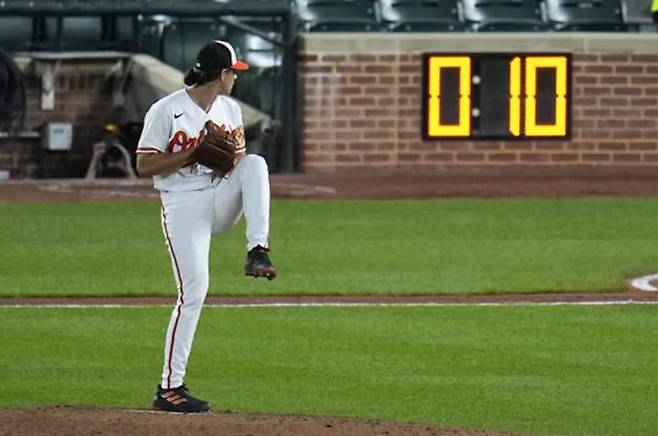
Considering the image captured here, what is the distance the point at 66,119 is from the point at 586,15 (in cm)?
640

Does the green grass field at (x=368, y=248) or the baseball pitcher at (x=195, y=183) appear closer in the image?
the baseball pitcher at (x=195, y=183)

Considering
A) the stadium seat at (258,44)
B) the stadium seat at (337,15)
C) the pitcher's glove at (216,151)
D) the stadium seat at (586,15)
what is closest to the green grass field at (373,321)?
the pitcher's glove at (216,151)

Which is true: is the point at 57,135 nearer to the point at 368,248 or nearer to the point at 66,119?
the point at 66,119

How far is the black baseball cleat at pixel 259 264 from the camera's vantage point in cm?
820

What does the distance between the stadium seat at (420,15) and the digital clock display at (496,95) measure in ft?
4.34

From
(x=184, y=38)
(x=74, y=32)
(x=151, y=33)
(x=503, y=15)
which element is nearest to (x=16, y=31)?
(x=74, y=32)

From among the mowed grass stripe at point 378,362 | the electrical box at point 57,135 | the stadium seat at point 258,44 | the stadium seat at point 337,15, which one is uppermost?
the stadium seat at point 337,15

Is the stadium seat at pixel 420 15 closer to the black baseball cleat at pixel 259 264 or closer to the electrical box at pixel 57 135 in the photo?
the electrical box at pixel 57 135

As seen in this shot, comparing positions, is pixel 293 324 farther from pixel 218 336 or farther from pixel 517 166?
pixel 517 166

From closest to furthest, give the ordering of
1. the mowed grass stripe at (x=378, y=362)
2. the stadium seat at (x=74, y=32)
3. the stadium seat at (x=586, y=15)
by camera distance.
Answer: the mowed grass stripe at (x=378, y=362) → the stadium seat at (x=74, y=32) → the stadium seat at (x=586, y=15)

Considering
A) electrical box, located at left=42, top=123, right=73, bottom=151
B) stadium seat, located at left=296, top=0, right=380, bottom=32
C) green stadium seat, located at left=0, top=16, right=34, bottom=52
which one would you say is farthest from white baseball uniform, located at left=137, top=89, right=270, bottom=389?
stadium seat, located at left=296, top=0, right=380, bottom=32

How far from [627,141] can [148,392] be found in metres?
13.6

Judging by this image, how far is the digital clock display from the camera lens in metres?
21.4

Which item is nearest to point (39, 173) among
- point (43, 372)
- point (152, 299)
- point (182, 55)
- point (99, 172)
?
point (99, 172)
